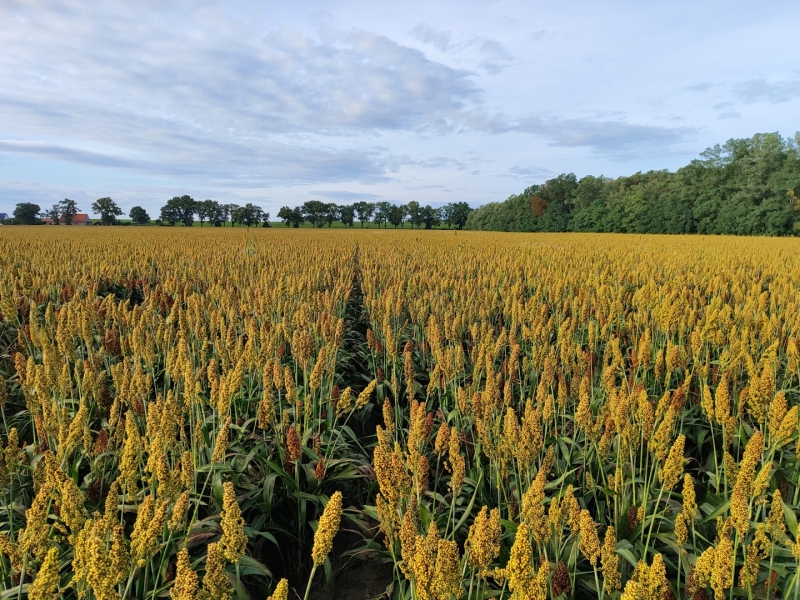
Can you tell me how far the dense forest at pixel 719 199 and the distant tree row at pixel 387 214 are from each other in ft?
177

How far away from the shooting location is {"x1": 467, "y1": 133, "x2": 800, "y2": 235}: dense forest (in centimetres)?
5297

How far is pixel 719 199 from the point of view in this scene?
59.3m

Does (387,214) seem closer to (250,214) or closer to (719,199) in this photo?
(250,214)

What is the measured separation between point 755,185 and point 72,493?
236 ft

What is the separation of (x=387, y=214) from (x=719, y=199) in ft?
302

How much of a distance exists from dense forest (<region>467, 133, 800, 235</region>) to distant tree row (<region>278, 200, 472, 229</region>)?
53823mm

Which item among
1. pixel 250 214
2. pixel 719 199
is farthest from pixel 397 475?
pixel 250 214

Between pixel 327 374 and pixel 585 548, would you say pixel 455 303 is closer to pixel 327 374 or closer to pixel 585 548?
pixel 327 374

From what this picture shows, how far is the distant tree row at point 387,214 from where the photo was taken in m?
125

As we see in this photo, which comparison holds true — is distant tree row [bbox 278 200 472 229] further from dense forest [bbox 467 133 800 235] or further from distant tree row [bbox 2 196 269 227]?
dense forest [bbox 467 133 800 235]

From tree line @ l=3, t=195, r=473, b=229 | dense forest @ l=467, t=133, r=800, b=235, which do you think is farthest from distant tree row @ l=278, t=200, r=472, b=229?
dense forest @ l=467, t=133, r=800, b=235

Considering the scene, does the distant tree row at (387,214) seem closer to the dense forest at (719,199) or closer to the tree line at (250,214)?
the tree line at (250,214)

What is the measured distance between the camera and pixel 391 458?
1.89 metres

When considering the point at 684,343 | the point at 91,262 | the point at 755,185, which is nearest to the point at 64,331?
the point at 684,343
